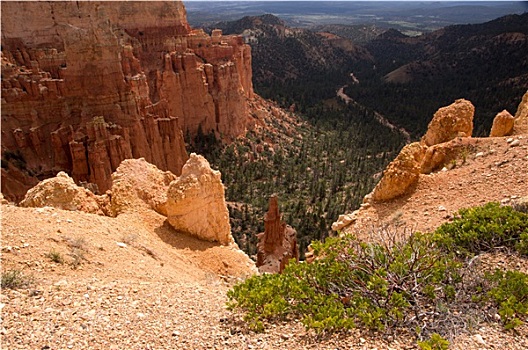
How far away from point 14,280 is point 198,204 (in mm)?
5394

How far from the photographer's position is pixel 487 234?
21.7ft

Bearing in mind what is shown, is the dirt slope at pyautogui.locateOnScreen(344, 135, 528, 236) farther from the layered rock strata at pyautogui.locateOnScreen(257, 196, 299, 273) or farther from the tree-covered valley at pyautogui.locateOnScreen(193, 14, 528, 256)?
the tree-covered valley at pyautogui.locateOnScreen(193, 14, 528, 256)

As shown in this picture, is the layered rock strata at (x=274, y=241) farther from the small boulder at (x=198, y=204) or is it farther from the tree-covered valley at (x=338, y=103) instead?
the small boulder at (x=198, y=204)

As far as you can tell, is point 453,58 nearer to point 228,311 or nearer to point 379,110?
point 379,110

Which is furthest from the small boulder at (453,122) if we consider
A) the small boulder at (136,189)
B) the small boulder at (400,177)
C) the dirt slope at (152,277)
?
the small boulder at (136,189)

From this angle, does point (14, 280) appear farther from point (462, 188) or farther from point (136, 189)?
point (462, 188)

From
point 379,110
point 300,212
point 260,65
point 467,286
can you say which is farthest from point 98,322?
point 260,65

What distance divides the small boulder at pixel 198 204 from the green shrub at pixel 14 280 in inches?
185

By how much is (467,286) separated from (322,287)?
6.97 ft

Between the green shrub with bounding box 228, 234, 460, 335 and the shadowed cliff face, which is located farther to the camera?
the shadowed cliff face

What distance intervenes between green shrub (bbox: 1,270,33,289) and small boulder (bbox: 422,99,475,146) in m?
13.5

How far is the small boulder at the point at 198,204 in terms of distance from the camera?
402 inches

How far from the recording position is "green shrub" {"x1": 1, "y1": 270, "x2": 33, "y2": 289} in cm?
536

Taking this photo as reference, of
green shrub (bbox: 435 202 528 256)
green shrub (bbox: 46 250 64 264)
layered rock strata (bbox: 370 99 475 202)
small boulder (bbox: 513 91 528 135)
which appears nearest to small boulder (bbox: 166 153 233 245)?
green shrub (bbox: 46 250 64 264)
